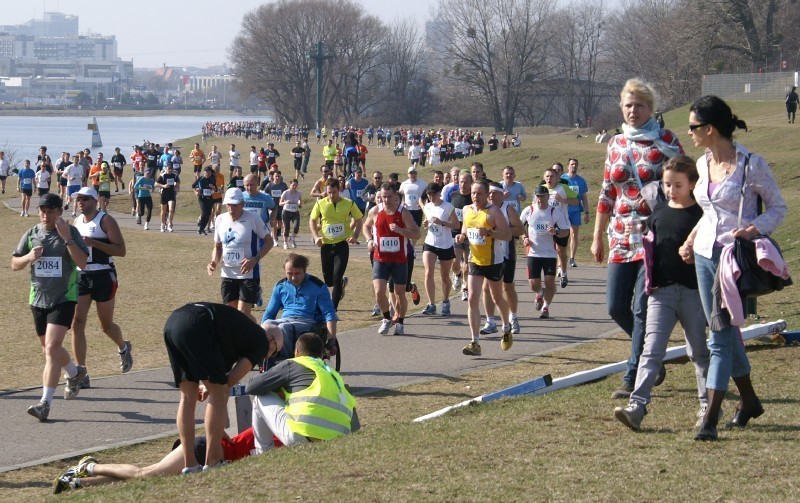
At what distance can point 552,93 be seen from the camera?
393ft

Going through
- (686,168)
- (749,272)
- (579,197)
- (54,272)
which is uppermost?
(686,168)

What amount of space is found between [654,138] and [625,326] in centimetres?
129

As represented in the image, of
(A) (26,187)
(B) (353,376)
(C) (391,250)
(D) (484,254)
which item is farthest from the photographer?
(A) (26,187)

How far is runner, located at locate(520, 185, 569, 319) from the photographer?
48.3ft

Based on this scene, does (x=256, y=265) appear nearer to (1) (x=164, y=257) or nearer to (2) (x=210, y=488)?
(2) (x=210, y=488)

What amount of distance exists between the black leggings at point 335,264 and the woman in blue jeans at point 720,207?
8049mm

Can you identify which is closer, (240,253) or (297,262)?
(297,262)

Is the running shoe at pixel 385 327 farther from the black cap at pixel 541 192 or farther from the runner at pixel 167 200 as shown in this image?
the runner at pixel 167 200

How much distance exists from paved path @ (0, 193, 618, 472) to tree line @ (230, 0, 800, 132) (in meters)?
68.7

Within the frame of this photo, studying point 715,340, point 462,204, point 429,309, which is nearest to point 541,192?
point 462,204

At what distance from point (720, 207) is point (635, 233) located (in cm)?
135

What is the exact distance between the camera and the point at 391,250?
1369 cm

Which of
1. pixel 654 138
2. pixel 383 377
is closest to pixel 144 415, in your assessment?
pixel 383 377

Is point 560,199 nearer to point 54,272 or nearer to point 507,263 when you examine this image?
point 507,263
